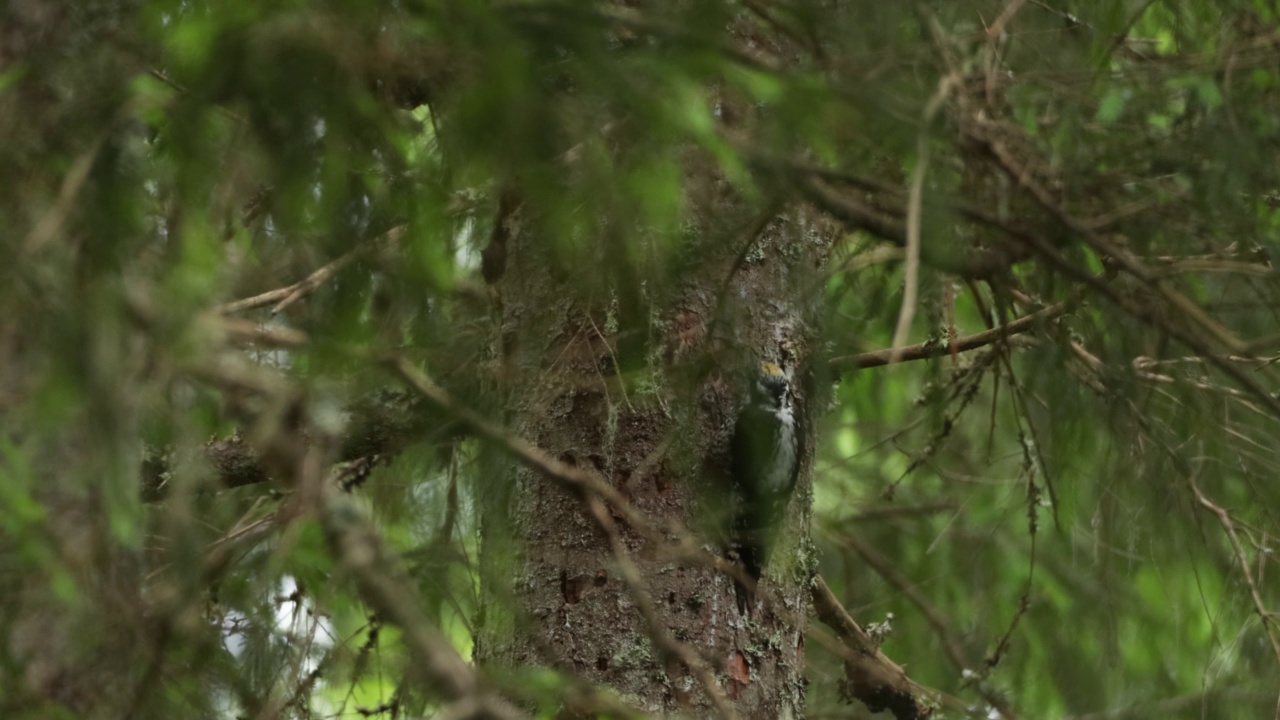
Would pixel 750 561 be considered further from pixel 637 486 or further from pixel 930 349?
pixel 930 349

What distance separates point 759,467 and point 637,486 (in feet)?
0.88

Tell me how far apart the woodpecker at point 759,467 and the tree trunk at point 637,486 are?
0.04m

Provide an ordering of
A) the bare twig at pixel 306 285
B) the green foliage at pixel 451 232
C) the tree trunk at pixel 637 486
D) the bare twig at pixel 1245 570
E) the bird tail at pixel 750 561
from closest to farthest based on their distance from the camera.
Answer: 1. the green foliage at pixel 451 232
2. the bare twig at pixel 306 285
3. the tree trunk at pixel 637 486
4. the bird tail at pixel 750 561
5. the bare twig at pixel 1245 570

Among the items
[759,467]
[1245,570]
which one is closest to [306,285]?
[759,467]

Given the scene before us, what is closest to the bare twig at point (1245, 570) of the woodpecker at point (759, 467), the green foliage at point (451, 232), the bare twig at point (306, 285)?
the green foliage at point (451, 232)

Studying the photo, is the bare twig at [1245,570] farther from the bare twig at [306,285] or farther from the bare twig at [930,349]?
the bare twig at [306,285]

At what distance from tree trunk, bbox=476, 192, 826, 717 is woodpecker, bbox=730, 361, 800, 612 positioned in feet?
0.12

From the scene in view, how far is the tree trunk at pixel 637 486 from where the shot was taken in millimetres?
2410

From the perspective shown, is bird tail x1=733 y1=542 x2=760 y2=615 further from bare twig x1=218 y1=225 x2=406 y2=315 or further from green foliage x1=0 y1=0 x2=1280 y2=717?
bare twig x1=218 y1=225 x2=406 y2=315

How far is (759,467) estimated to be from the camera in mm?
2545

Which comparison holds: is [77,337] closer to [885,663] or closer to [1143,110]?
[1143,110]

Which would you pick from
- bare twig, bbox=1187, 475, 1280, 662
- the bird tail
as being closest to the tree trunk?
the bird tail

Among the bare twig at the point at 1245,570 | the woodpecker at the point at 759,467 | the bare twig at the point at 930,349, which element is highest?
the bare twig at the point at 930,349

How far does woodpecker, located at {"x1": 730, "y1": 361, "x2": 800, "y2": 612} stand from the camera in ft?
8.41
